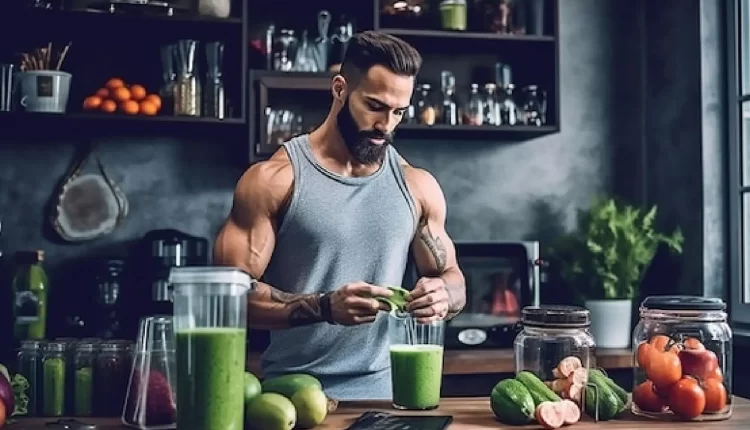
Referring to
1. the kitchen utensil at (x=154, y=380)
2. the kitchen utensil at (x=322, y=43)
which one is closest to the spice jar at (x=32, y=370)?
the kitchen utensil at (x=154, y=380)


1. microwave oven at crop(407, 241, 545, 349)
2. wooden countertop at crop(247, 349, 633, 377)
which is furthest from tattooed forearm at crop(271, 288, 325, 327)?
microwave oven at crop(407, 241, 545, 349)

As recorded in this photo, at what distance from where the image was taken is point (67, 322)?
3.73 metres

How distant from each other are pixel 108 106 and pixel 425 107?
46.7 inches

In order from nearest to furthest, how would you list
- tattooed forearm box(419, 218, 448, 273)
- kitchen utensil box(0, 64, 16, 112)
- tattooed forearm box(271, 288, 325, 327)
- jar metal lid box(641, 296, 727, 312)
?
A: jar metal lid box(641, 296, 727, 312) < tattooed forearm box(271, 288, 325, 327) < tattooed forearm box(419, 218, 448, 273) < kitchen utensil box(0, 64, 16, 112)

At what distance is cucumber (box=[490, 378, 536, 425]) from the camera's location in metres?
1.99

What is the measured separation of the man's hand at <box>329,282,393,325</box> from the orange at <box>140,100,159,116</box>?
5.75 feet

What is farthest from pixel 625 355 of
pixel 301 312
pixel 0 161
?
pixel 0 161

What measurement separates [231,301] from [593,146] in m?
2.88

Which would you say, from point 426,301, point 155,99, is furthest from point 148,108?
point 426,301

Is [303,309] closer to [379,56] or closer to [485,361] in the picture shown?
[379,56]

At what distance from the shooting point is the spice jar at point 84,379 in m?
2.04

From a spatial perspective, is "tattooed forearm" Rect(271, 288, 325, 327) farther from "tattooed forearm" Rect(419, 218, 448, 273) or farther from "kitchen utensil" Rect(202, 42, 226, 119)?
"kitchen utensil" Rect(202, 42, 226, 119)

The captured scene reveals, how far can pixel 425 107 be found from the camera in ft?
13.1

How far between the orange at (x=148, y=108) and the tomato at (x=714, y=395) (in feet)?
7.61
